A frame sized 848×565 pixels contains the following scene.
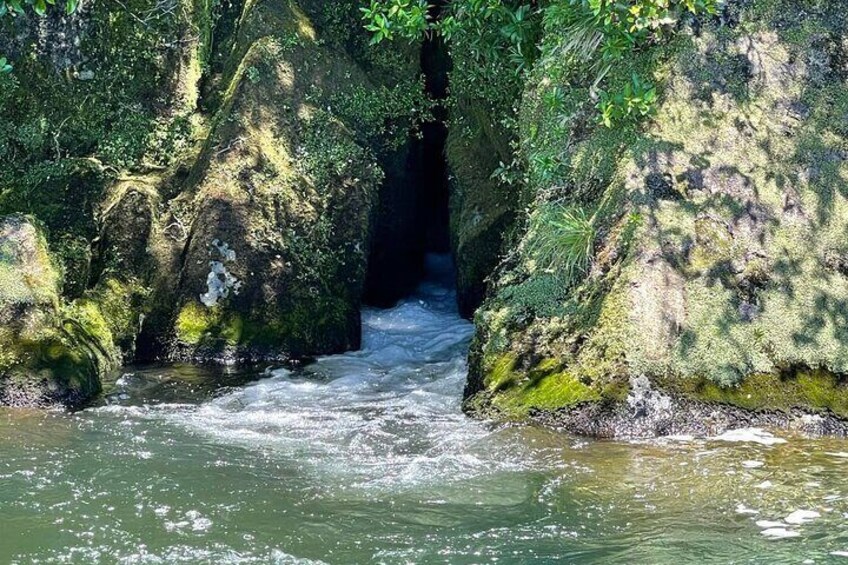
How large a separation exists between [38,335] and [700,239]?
5761mm

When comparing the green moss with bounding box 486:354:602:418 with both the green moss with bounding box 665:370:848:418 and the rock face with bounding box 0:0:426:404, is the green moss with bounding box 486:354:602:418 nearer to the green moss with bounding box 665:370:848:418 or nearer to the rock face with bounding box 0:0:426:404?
the green moss with bounding box 665:370:848:418

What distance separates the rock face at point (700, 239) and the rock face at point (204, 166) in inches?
124

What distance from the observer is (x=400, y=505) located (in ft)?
20.6

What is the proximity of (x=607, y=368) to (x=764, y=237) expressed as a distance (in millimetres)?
1728

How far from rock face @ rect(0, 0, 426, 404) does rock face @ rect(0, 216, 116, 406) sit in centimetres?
7

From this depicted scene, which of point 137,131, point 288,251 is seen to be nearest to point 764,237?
point 288,251

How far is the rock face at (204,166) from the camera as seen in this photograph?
11.4m

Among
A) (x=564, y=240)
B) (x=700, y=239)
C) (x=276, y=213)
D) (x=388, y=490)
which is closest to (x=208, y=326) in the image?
(x=276, y=213)

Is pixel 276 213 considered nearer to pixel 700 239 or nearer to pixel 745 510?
pixel 700 239

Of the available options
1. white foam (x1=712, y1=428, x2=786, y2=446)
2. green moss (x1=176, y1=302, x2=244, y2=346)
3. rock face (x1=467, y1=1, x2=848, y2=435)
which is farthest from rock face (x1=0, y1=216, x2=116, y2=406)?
white foam (x1=712, y1=428, x2=786, y2=446)

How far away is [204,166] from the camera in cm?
1198

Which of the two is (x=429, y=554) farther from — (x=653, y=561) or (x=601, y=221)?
(x=601, y=221)

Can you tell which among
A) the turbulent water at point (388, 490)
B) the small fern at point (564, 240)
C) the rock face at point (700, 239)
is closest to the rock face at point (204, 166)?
the turbulent water at point (388, 490)

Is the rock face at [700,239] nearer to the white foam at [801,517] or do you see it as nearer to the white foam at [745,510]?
the white foam at [745,510]
